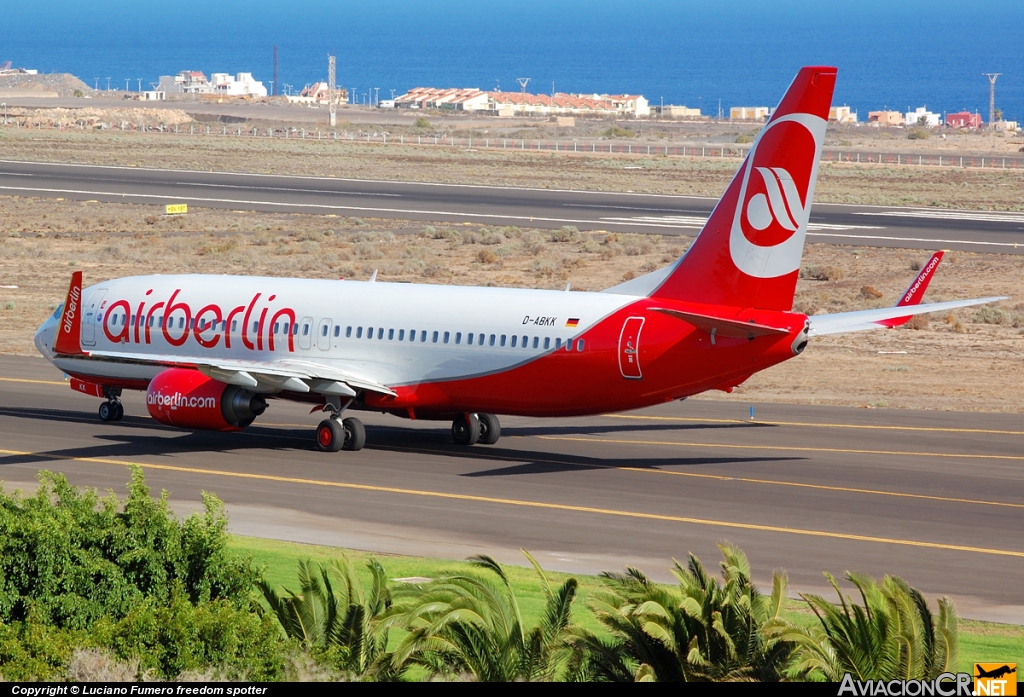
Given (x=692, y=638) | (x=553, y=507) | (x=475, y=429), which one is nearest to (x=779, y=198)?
(x=553, y=507)

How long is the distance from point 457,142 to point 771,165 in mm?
128720

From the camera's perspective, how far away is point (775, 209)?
3147 cm

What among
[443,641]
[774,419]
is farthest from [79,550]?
[774,419]

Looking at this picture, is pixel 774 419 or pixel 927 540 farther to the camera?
pixel 774 419

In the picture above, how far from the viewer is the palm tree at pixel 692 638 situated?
50.2 feet

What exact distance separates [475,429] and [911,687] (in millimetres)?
23102

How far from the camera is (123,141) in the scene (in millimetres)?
142375

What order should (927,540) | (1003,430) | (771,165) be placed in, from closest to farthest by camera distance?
(927,540) → (771,165) → (1003,430)

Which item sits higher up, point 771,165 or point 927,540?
point 771,165

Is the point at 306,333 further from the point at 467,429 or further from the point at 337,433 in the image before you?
the point at 467,429

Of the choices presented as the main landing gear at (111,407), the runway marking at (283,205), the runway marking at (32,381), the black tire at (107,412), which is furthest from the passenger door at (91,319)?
the runway marking at (283,205)

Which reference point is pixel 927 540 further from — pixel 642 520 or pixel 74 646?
pixel 74 646

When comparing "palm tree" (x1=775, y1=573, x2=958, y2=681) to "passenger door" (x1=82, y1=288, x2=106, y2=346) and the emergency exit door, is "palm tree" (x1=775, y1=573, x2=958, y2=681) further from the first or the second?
A: "passenger door" (x1=82, y1=288, x2=106, y2=346)

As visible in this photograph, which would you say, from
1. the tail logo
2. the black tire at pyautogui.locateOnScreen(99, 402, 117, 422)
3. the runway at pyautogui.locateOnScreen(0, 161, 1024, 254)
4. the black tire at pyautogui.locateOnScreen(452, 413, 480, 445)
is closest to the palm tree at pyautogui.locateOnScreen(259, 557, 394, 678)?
the tail logo
